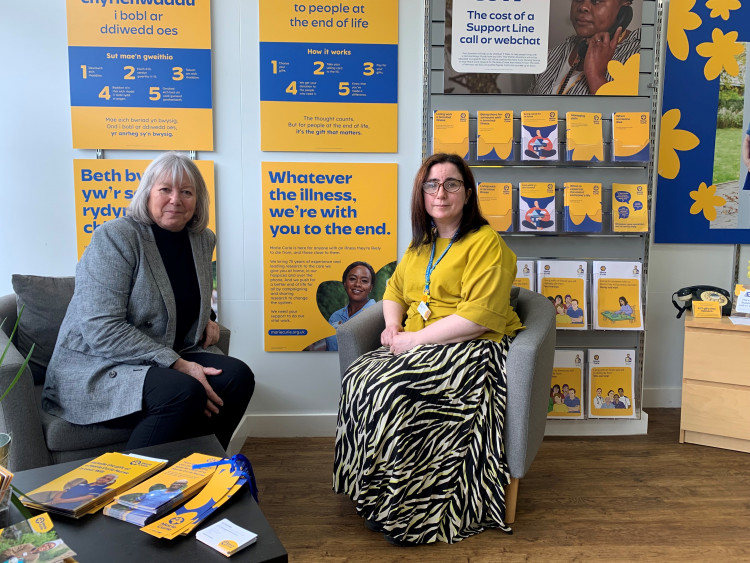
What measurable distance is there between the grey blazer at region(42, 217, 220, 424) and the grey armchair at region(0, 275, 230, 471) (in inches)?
3.0

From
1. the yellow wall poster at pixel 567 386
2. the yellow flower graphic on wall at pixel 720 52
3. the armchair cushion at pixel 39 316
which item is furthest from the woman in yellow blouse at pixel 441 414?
the yellow flower graphic on wall at pixel 720 52

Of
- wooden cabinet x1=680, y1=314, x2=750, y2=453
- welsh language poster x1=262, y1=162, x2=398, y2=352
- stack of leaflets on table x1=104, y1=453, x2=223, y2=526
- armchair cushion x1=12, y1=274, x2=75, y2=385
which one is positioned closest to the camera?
stack of leaflets on table x1=104, y1=453, x2=223, y2=526

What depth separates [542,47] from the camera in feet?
9.66

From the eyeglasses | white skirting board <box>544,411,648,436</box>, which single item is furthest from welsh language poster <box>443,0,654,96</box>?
white skirting board <box>544,411,648,436</box>

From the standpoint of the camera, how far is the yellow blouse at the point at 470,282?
216 cm

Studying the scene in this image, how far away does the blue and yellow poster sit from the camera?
3.12 m

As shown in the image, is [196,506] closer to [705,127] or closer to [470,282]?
[470,282]

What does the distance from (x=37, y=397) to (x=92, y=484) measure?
1.04m

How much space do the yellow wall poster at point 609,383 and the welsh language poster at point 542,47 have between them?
1475mm

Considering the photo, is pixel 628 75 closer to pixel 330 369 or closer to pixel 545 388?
pixel 545 388

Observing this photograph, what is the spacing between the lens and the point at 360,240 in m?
3.04

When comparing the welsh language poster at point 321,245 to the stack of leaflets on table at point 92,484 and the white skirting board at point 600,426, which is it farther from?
the stack of leaflets on table at point 92,484

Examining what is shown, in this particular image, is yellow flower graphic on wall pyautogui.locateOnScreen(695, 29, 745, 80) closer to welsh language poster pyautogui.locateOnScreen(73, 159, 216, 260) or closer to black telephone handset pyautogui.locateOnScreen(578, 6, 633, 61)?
black telephone handset pyautogui.locateOnScreen(578, 6, 633, 61)

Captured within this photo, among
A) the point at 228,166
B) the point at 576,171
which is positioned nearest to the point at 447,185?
the point at 576,171
